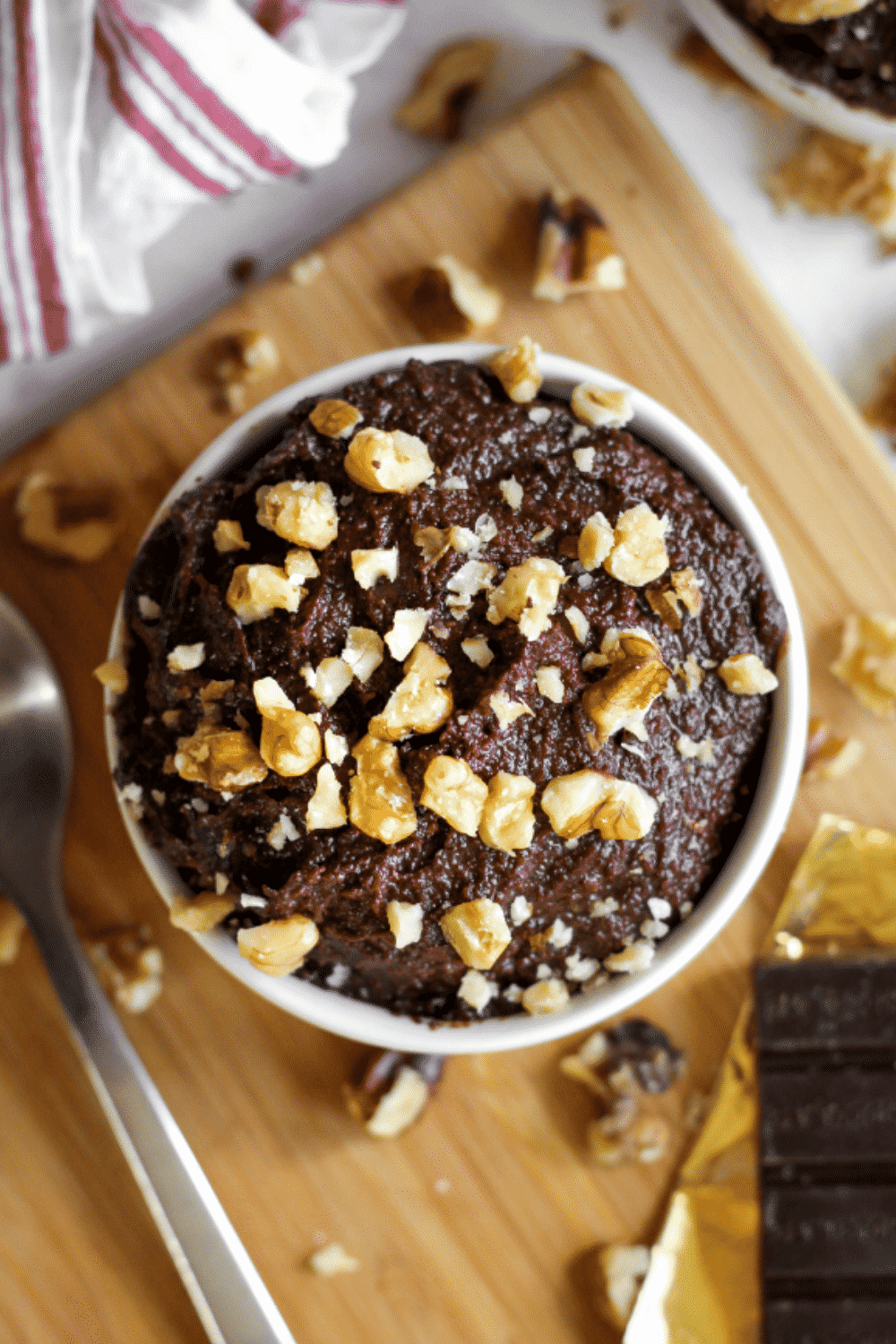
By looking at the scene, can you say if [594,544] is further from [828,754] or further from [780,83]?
[780,83]

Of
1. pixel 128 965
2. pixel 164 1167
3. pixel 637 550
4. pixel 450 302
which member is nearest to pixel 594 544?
pixel 637 550

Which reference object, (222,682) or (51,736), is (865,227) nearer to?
(222,682)

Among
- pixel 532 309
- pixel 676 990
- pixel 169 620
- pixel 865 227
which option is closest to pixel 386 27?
pixel 532 309

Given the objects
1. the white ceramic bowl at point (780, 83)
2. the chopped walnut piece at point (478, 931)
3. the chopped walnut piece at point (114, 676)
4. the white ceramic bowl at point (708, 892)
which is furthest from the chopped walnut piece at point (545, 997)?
the white ceramic bowl at point (780, 83)

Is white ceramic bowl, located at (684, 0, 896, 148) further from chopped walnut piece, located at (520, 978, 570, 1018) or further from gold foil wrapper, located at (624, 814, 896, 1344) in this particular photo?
chopped walnut piece, located at (520, 978, 570, 1018)

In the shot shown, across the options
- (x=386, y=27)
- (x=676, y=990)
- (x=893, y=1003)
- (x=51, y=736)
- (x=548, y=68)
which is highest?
(x=386, y=27)

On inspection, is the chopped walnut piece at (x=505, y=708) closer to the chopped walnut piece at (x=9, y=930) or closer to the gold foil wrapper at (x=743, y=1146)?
the gold foil wrapper at (x=743, y=1146)

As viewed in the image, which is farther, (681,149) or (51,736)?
(681,149)
